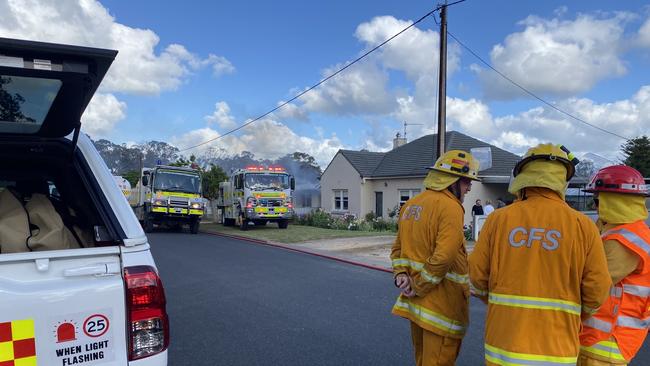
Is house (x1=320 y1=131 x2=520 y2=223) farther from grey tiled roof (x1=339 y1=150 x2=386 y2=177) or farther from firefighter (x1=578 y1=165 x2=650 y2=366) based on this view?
firefighter (x1=578 y1=165 x2=650 y2=366)

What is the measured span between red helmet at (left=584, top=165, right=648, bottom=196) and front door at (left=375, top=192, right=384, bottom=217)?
23807mm

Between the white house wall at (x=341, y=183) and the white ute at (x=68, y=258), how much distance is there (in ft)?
81.1

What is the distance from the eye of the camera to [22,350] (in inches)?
70.8

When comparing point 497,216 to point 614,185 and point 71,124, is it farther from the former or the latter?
point 71,124

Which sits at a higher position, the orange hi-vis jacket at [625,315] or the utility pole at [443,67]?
the utility pole at [443,67]

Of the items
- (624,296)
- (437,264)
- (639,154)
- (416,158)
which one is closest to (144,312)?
(437,264)

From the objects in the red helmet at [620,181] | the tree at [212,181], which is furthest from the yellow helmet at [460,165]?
the tree at [212,181]

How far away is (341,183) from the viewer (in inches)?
1144

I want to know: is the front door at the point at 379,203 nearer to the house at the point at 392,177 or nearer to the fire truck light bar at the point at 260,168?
the house at the point at 392,177

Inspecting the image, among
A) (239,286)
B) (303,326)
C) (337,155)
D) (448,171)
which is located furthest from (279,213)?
(448,171)

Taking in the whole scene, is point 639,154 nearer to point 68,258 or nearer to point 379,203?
point 379,203

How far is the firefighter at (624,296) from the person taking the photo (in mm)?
2320

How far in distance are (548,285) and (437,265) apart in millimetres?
698

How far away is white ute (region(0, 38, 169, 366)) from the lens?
1.83 metres
